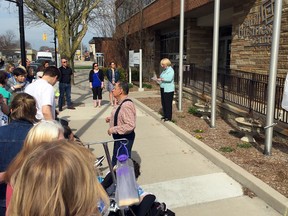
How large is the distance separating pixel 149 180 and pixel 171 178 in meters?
0.36

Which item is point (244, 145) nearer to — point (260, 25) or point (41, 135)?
point (260, 25)

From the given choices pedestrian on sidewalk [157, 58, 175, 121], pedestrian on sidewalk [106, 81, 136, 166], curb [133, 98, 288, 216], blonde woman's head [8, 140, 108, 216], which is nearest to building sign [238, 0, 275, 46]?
pedestrian on sidewalk [157, 58, 175, 121]

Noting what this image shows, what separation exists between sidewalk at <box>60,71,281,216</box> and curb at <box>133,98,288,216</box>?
0.14ft

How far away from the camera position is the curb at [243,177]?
156 inches

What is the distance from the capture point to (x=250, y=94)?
7.73 m

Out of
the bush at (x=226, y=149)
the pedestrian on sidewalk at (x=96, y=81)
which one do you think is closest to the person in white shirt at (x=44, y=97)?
the bush at (x=226, y=149)

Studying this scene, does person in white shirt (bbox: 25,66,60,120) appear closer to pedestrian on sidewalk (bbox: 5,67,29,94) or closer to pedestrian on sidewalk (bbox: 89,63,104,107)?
pedestrian on sidewalk (bbox: 5,67,29,94)

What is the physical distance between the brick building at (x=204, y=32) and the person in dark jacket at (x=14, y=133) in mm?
7315

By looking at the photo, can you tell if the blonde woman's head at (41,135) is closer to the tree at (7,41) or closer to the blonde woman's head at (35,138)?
the blonde woman's head at (35,138)

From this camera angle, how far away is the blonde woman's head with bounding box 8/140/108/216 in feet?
4.14

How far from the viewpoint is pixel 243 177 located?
15.5ft

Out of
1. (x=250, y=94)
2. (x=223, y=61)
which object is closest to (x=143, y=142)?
(x=250, y=94)

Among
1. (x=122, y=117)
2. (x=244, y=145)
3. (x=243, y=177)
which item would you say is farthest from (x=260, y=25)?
(x=122, y=117)

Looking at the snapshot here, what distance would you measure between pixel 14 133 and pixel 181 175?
10.5 feet
